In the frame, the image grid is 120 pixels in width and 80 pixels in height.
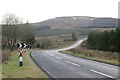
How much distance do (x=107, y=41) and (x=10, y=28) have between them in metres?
47.3

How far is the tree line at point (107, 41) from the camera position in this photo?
93438 millimetres

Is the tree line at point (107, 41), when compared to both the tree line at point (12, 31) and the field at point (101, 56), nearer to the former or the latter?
the tree line at point (12, 31)

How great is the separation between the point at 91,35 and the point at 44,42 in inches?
909

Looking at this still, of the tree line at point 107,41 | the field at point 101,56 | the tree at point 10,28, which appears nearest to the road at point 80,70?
the field at point 101,56

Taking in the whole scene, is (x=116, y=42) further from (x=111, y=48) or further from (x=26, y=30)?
(x=26, y=30)

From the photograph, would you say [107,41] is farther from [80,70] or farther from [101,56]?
[80,70]

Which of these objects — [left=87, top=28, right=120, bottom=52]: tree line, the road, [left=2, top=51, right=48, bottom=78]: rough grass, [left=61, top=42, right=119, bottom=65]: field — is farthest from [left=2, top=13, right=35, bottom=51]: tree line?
[left=2, top=51, right=48, bottom=78]: rough grass

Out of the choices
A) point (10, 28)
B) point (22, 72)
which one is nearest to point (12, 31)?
point (10, 28)

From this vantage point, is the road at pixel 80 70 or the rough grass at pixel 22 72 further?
the road at pixel 80 70

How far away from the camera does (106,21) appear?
14825cm

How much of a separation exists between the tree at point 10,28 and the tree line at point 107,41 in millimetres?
37075

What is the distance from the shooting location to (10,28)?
64062mm

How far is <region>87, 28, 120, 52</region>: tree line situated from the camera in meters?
93.4

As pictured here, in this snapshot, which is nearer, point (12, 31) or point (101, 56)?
point (101, 56)
